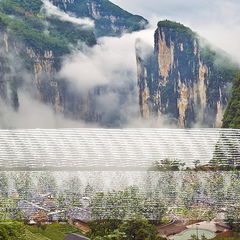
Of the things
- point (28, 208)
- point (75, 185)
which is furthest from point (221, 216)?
point (75, 185)

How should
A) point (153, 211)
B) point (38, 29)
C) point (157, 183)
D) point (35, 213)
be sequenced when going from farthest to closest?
point (38, 29) < point (157, 183) < point (35, 213) < point (153, 211)

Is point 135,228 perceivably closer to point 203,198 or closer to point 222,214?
point 222,214

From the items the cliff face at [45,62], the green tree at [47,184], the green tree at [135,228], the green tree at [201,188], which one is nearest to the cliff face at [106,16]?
the cliff face at [45,62]

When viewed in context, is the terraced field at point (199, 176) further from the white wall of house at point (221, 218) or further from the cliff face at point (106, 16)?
the cliff face at point (106, 16)

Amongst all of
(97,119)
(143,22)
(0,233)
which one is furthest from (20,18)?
(0,233)

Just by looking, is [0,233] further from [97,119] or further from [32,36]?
[97,119]

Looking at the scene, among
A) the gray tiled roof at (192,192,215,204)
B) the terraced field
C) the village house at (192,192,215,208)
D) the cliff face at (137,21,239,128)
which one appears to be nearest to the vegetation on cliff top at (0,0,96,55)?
the cliff face at (137,21,239,128)

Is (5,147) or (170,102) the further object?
(170,102)
